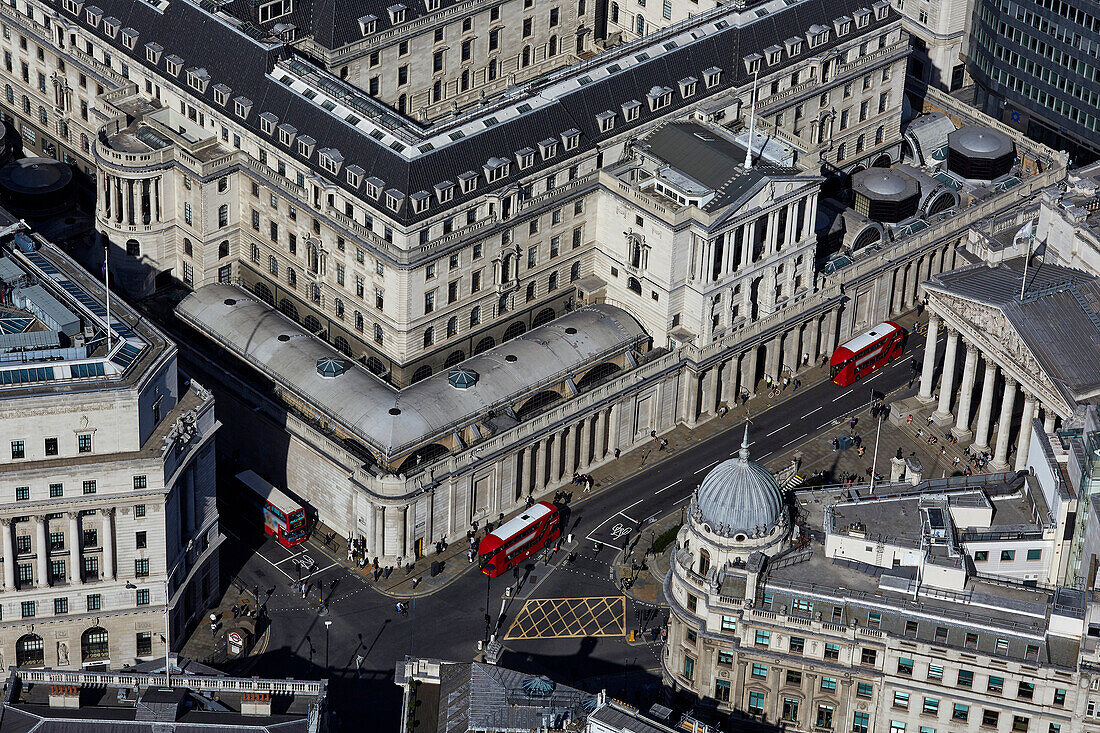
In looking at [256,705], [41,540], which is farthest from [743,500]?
[41,540]

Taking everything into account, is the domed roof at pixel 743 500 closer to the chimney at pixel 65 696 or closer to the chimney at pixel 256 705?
the chimney at pixel 256 705

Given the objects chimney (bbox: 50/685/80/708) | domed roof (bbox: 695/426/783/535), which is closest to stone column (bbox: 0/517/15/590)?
chimney (bbox: 50/685/80/708)

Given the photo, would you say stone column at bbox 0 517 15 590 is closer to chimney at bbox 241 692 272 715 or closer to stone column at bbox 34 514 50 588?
stone column at bbox 34 514 50 588

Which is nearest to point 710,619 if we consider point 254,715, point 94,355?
point 254,715

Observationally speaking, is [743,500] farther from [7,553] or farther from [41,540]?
[7,553]

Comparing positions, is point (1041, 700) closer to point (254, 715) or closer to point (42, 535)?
point (254, 715)

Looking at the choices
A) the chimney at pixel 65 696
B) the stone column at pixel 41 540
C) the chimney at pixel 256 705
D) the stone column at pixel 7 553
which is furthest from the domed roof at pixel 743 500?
the stone column at pixel 7 553
